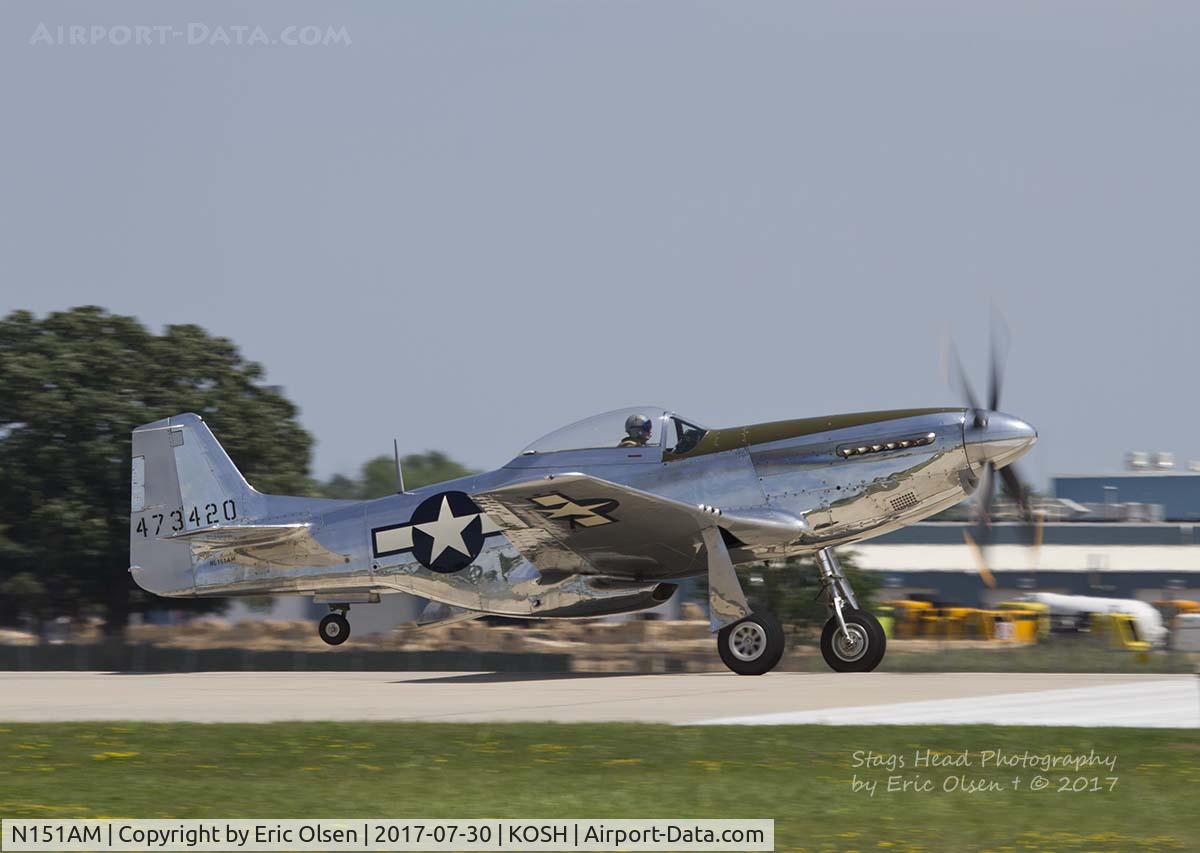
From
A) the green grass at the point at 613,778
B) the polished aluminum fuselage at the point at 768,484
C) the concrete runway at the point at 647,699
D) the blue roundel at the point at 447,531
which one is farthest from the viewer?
the blue roundel at the point at 447,531

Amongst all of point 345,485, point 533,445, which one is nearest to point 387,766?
point 533,445

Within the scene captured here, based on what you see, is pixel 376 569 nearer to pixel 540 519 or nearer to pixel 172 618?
pixel 540 519

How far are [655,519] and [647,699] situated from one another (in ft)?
10.7

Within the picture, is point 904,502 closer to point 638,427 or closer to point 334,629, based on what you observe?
point 638,427

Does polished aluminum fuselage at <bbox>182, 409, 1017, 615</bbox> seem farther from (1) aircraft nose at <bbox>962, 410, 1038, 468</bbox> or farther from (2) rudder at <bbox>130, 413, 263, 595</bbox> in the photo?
(2) rudder at <bbox>130, 413, 263, 595</bbox>

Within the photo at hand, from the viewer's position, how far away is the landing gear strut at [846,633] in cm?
1744

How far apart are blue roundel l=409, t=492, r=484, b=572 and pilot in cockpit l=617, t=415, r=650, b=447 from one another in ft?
7.79

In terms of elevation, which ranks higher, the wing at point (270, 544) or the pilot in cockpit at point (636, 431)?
the pilot in cockpit at point (636, 431)

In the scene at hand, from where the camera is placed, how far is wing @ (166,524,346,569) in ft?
67.1

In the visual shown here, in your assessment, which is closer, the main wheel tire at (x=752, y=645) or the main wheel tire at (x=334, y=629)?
the main wheel tire at (x=752, y=645)

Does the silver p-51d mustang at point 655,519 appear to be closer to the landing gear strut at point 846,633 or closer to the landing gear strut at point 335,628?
the landing gear strut at point 846,633

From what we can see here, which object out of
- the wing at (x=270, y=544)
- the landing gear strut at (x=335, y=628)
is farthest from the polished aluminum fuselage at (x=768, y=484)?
the landing gear strut at (x=335, y=628)

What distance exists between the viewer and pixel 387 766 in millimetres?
9820
